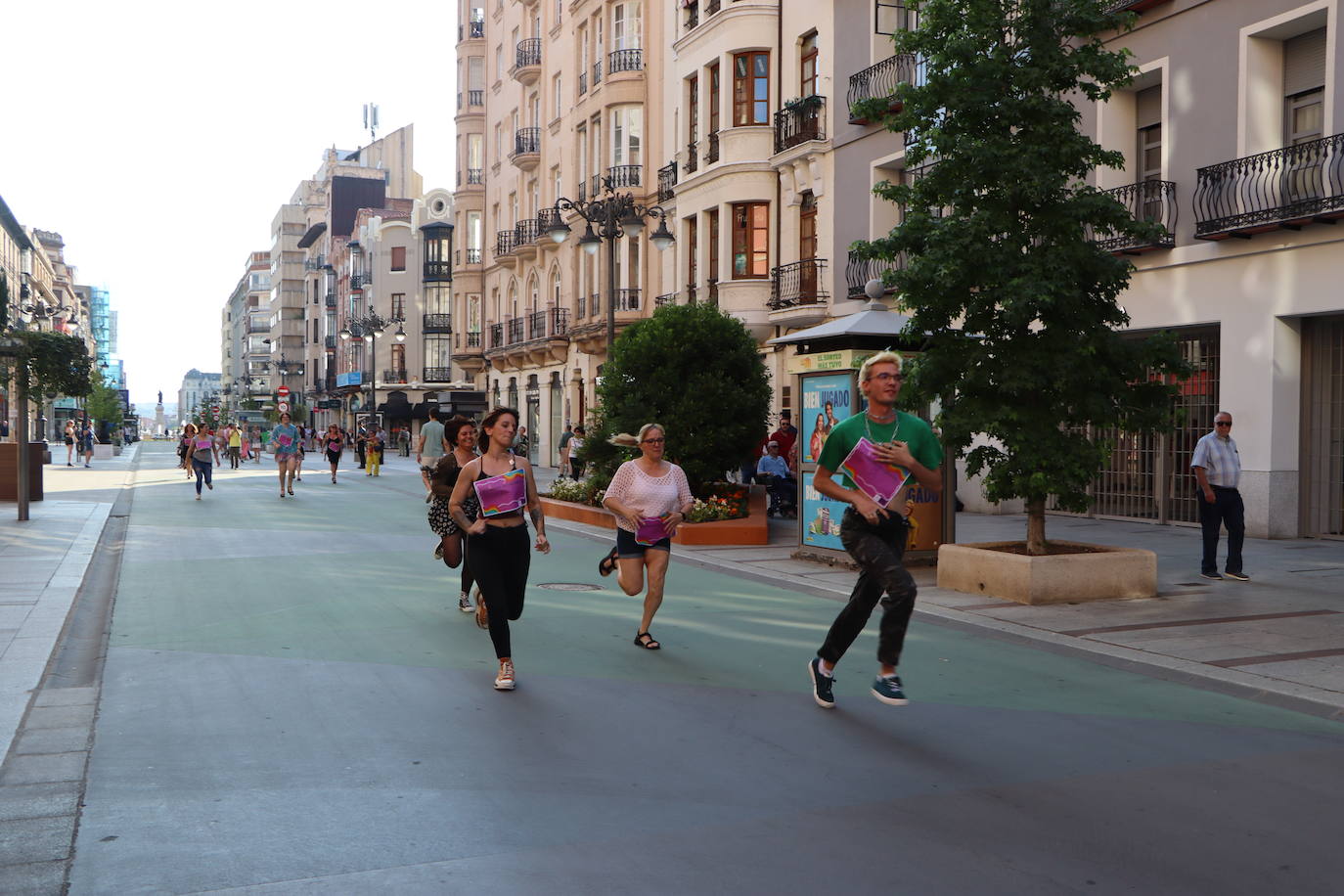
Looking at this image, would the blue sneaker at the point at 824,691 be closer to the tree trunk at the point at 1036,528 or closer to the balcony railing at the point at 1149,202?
the tree trunk at the point at 1036,528

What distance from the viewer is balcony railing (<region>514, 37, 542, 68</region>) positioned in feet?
149

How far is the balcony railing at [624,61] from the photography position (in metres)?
36.8

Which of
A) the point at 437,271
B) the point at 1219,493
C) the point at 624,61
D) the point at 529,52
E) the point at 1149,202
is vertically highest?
the point at 529,52

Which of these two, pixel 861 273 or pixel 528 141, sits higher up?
pixel 528 141

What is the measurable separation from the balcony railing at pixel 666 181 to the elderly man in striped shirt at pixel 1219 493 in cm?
2277

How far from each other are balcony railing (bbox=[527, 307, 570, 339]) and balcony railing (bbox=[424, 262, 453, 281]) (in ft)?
104

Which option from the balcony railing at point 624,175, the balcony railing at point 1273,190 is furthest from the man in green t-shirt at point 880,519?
the balcony railing at point 624,175

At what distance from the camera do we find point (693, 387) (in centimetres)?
1764

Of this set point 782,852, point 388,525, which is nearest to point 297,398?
point 388,525

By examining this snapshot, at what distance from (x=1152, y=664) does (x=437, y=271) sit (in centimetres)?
7165

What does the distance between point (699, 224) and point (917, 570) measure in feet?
61.3

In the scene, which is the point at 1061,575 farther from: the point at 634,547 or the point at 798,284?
the point at 798,284

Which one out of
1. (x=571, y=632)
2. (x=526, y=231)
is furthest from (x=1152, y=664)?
(x=526, y=231)

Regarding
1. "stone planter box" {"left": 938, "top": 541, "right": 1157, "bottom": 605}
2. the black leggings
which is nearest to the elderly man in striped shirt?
"stone planter box" {"left": 938, "top": 541, "right": 1157, "bottom": 605}
